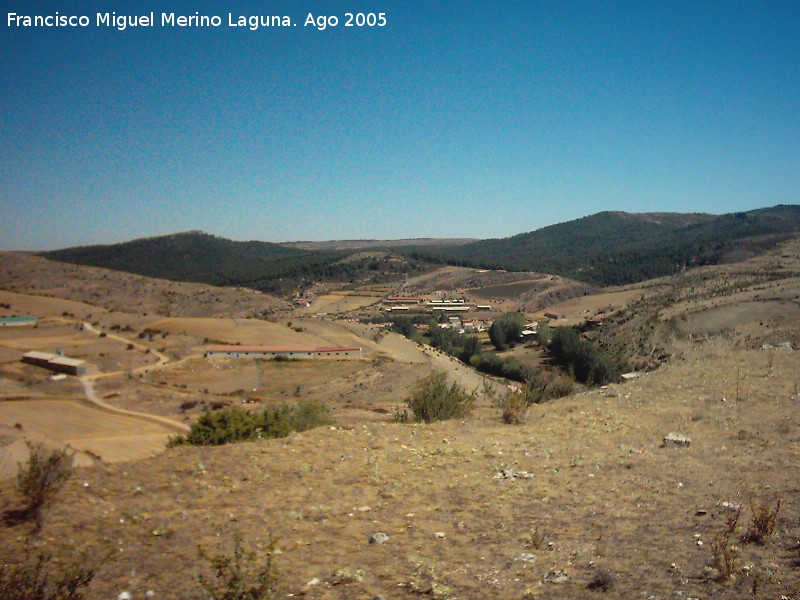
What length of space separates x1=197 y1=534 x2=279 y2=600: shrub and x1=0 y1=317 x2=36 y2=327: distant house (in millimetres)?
64765

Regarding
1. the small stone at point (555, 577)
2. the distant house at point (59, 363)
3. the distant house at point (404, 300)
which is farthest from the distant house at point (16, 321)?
the small stone at point (555, 577)

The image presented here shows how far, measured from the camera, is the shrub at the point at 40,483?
721 cm

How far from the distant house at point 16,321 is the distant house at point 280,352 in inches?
847

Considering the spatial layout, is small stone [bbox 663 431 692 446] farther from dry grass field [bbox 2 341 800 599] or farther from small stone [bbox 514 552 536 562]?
small stone [bbox 514 552 536 562]

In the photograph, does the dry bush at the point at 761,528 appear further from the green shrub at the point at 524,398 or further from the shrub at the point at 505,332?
the shrub at the point at 505,332

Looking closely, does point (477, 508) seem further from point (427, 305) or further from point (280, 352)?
point (427, 305)

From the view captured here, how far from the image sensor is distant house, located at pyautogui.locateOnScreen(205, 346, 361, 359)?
53.7 m

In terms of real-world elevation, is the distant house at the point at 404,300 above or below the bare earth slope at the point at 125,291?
below

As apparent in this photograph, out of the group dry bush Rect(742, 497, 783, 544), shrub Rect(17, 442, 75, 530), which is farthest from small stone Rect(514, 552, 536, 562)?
shrub Rect(17, 442, 75, 530)

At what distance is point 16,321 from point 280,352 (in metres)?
31.2

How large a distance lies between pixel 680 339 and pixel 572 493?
113ft

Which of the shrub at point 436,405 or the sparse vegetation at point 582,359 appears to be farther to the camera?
the sparse vegetation at point 582,359

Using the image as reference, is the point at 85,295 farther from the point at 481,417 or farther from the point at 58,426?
the point at 481,417

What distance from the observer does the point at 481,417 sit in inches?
570
